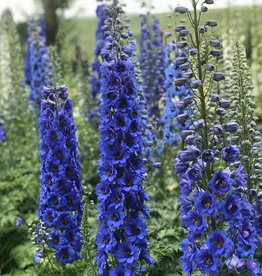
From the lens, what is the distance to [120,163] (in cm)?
451

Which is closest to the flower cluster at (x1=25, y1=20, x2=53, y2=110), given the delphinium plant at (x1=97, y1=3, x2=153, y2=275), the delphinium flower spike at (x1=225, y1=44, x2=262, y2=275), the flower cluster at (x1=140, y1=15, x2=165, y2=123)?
the flower cluster at (x1=140, y1=15, x2=165, y2=123)

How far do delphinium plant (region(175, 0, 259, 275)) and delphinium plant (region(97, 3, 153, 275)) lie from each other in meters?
0.46

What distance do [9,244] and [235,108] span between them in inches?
146

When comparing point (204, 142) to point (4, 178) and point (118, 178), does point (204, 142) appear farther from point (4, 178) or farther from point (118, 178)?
point (4, 178)

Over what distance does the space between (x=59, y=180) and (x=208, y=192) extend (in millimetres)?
1610

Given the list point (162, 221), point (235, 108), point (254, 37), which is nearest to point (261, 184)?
point (235, 108)

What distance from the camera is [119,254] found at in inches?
182

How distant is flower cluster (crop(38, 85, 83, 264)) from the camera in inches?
203

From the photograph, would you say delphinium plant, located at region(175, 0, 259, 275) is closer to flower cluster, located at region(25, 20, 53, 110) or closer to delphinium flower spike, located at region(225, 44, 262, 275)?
delphinium flower spike, located at region(225, 44, 262, 275)

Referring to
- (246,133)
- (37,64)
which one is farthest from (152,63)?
(246,133)

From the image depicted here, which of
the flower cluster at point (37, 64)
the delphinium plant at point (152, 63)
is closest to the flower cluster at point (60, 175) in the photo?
the delphinium plant at point (152, 63)

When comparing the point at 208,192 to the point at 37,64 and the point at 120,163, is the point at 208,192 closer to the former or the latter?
the point at 120,163

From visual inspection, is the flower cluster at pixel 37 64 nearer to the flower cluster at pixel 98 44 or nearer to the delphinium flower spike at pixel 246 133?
the flower cluster at pixel 98 44

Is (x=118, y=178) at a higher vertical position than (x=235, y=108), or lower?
lower
